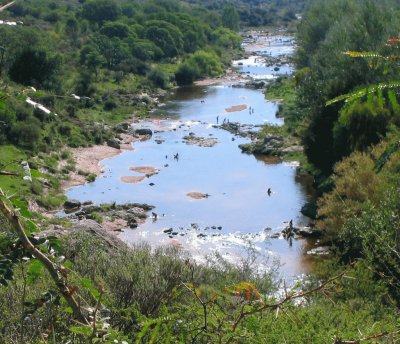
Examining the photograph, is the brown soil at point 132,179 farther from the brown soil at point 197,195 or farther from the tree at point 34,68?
the tree at point 34,68

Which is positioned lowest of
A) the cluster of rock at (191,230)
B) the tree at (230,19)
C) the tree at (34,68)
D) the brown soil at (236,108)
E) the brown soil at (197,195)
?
the brown soil at (236,108)

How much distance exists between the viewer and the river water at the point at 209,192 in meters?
32.2

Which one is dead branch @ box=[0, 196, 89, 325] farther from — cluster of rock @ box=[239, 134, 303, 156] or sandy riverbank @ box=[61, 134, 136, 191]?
cluster of rock @ box=[239, 134, 303, 156]

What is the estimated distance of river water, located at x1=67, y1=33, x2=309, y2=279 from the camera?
32250 mm

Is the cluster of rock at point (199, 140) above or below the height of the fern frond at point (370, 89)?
below

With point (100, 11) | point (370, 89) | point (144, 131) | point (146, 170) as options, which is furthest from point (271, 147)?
point (100, 11)

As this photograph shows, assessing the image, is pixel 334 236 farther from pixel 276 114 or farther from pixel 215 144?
pixel 276 114

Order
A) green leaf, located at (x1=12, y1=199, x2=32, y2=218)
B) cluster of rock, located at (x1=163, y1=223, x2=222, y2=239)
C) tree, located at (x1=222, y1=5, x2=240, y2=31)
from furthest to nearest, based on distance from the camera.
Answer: tree, located at (x1=222, y1=5, x2=240, y2=31)
cluster of rock, located at (x1=163, y1=223, x2=222, y2=239)
green leaf, located at (x1=12, y1=199, x2=32, y2=218)

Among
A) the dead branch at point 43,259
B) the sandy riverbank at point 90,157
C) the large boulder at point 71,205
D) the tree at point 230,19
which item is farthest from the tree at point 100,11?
the dead branch at point 43,259

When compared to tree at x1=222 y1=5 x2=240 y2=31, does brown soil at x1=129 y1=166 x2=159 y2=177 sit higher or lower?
lower

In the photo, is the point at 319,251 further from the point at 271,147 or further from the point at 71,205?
the point at 271,147

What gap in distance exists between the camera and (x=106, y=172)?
46.1 m

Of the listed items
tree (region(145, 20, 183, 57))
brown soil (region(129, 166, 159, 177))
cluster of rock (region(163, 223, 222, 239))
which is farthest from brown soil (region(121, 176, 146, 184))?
tree (region(145, 20, 183, 57))

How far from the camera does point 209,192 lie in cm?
→ 4078
